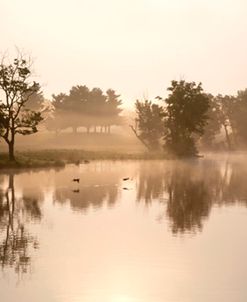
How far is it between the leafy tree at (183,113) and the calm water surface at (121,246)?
66.3m

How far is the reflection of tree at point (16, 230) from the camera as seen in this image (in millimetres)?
19344

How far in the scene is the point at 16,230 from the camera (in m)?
25.1

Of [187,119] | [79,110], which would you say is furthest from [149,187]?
[79,110]

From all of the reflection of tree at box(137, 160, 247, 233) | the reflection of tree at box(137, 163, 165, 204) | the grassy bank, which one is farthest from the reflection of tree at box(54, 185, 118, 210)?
the grassy bank

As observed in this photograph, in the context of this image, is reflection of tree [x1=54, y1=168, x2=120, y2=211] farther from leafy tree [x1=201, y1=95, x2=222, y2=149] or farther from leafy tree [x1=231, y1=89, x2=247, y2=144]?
leafy tree [x1=231, y1=89, x2=247, y2=144]

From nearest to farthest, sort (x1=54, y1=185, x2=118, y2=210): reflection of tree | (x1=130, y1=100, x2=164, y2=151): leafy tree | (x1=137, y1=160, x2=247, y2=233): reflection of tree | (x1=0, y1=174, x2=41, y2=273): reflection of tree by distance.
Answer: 1. (x1=0, y1=174, x2=41, y2=273): reflection of tree
2. (x1=137, y1=160, x2=247, y2=233): reflection of tree
3. (x1=54, y1=185, x2=118, y2=210): reflection of tree
4. (x1=130, y1=100, x2=164, y2=151): leafy tree

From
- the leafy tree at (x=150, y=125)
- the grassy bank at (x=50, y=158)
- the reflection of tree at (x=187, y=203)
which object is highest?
the leafy tree at (x=150, y=125)

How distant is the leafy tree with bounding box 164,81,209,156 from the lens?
10781 cm

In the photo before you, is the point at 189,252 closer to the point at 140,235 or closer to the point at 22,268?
the point at 140,235

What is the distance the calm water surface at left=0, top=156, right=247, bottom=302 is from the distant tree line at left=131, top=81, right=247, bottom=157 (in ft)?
219

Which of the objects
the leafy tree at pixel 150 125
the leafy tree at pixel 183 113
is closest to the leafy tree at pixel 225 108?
the leafy tree at pixel 150 125

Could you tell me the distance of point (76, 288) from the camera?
1602cm

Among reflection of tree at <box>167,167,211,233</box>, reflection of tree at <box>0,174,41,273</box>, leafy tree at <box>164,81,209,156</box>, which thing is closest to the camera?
reflection of tree at <box>0,174,41,273</box>

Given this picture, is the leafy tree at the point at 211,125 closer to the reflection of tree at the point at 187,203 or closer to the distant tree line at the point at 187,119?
the distant tree line at the point at 187,119
